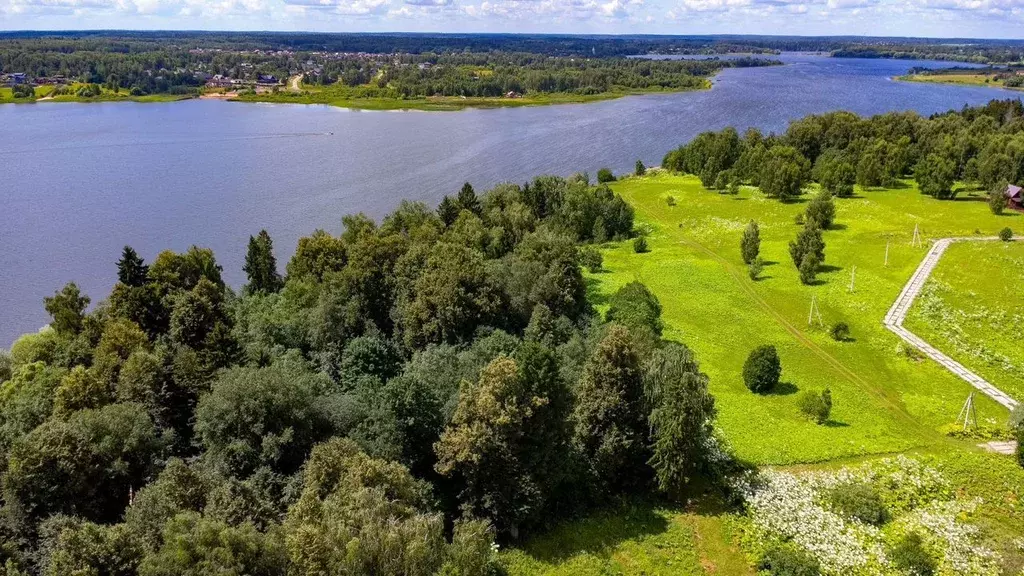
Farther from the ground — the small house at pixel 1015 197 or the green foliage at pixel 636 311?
the small house at pixel 1015 197

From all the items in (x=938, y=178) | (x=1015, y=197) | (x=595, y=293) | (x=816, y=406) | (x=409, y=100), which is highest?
(x=409, y=100)

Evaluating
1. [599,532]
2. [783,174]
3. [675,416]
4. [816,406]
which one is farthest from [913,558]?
[783,174]

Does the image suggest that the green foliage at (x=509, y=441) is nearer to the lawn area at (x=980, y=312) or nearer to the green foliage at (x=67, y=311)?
the lawn area at (x=980, y=312)

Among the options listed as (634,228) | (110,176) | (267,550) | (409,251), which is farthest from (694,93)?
(267,550)

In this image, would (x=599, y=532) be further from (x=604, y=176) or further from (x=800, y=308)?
(x=604, y=176)

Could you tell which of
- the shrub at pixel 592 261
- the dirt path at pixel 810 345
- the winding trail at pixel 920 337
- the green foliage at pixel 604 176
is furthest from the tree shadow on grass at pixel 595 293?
the green foliage at pixel 604 176

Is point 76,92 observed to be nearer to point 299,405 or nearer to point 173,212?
point 173,212
